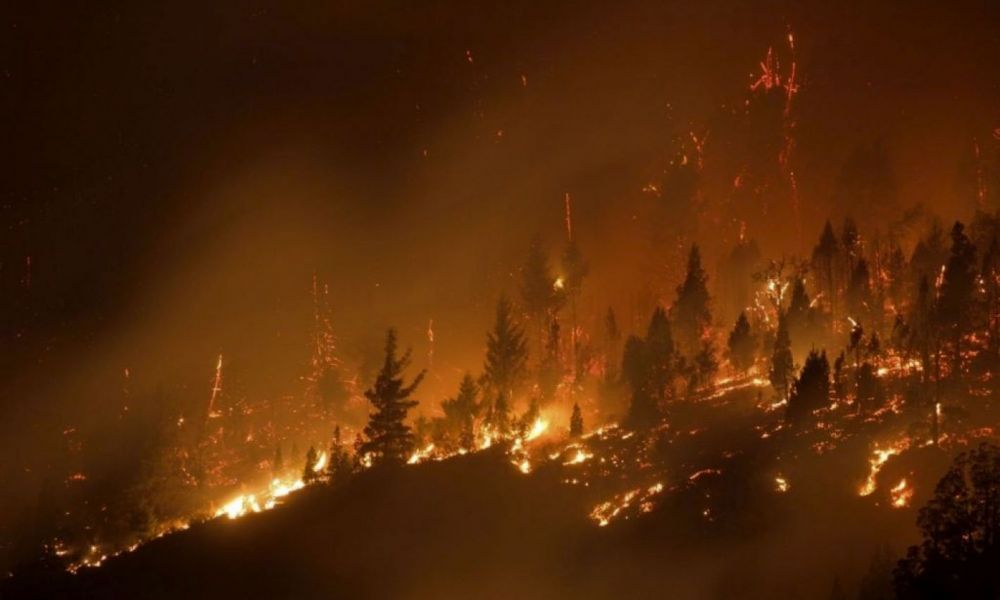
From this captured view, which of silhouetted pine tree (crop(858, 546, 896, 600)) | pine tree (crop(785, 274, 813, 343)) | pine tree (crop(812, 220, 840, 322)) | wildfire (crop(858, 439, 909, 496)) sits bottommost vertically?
silhouetted pine tree (crop(858, 546, 896, 600))

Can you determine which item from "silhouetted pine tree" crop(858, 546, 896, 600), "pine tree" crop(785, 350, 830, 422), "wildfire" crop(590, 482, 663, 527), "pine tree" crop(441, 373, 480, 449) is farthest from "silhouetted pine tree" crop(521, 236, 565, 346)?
"silhouetted pine tree" crop(858, 546, 896, 600)

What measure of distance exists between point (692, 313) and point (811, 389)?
80.5 ft

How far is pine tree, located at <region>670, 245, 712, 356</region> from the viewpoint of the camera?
8381 cm

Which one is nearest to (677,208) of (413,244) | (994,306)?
(413,244)

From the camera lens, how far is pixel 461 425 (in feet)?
242

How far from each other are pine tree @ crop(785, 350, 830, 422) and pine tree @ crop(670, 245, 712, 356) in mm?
23313

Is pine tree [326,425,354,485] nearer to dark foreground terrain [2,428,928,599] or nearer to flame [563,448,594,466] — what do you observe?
dark foreground terrain [2,428,928,599]

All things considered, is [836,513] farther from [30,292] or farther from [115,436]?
[30,292]

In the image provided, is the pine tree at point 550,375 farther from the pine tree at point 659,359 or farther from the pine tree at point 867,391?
the pine tree at point 867,391

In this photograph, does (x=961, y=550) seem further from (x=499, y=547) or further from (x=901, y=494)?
(x=499, y=547)

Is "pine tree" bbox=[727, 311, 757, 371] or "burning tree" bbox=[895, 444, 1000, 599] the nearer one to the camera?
"burning tree" bbox=[895, 444, 1000, 599]

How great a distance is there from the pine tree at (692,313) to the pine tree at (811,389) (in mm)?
23313

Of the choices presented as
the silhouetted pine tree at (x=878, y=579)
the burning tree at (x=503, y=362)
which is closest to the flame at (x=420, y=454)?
the burning tree at (x=503, y=362)

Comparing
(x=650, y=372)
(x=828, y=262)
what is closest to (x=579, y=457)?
(x=650, y=372)
